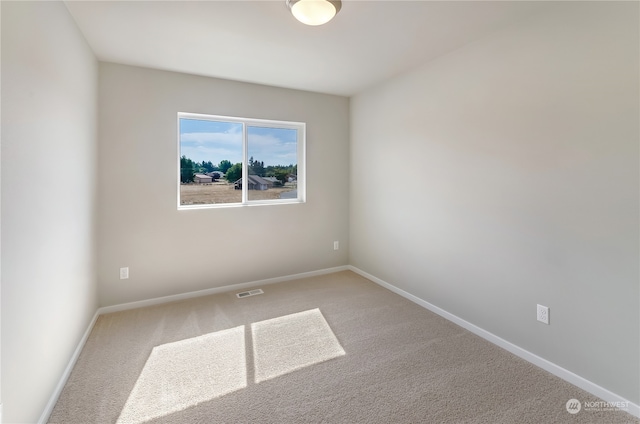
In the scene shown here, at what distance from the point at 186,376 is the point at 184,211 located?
1729 millimetres

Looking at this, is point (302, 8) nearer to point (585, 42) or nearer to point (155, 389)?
point (585, 42)

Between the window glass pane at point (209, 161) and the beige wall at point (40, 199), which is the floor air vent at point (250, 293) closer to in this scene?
the window glass pane at point (209, 161)

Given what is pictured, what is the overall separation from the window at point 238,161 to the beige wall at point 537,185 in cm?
142

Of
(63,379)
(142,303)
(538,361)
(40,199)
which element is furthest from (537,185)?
(142,303)

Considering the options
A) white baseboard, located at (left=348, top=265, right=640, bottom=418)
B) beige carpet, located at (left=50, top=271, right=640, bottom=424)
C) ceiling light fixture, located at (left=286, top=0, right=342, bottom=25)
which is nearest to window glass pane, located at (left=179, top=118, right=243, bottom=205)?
beige carpet, located at (left=50, top=271, right=640, bottom=424)

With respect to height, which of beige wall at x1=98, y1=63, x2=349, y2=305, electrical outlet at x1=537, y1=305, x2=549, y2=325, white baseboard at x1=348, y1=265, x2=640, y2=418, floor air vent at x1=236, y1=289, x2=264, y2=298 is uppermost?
beige wall at x1=98, y1=63, x2=349, y2=305

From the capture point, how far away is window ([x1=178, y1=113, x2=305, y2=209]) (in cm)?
329

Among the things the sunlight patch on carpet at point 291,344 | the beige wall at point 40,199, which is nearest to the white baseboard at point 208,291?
the beige wall at point 40,199

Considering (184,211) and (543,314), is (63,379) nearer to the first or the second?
(184,211)

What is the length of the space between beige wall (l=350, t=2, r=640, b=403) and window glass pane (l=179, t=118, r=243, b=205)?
193 cm

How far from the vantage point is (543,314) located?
205cm

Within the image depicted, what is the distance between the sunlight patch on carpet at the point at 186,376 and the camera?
67.5 inches

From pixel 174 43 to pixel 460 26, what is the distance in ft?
7.28

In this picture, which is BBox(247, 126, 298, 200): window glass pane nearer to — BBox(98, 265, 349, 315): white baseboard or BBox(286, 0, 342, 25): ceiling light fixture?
BBox(98, 265, 349, 315): white baseboard
